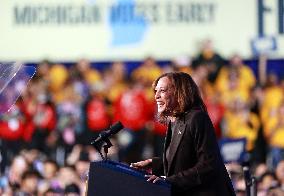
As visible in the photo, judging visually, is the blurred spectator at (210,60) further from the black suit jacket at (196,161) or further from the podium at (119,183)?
the podium at (119,183)

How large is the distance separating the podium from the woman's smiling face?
0.36 m

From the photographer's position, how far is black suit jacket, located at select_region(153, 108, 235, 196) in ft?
15.5

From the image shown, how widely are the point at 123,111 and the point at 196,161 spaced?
8729 mm

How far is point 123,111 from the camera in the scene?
13.5 meters

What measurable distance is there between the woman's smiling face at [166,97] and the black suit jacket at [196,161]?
0.09m

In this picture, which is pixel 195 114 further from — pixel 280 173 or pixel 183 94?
pixel 280 173

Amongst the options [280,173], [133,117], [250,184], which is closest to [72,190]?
[250,184]

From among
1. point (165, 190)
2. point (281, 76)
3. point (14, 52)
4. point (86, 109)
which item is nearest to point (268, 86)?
point (281, 76)

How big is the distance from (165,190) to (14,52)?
1026 cm

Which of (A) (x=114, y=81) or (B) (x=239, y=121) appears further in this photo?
(A) (x=114, y=81)

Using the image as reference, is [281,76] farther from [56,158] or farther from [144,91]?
[56,158]

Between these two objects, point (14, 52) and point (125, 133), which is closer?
point (125, 133)

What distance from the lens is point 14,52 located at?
48.0 ft

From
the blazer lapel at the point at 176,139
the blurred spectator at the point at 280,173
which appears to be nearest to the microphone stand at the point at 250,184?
the blazer lapel at the point at 176,139
